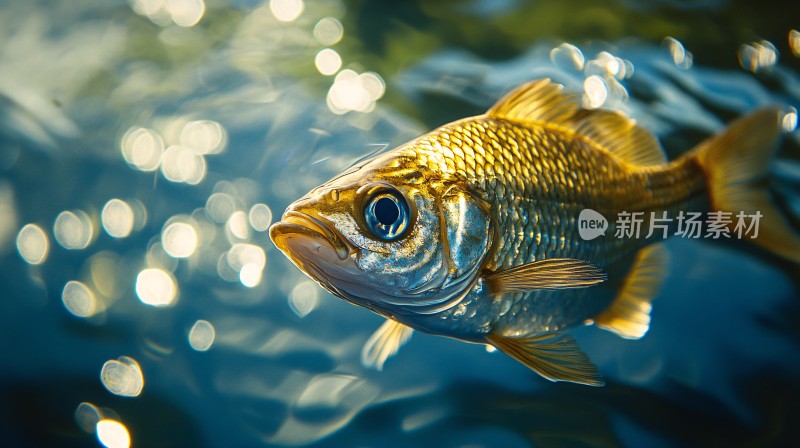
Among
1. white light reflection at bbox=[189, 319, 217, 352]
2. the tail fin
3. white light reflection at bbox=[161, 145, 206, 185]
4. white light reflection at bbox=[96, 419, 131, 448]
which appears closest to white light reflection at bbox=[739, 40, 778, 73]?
the tail fin

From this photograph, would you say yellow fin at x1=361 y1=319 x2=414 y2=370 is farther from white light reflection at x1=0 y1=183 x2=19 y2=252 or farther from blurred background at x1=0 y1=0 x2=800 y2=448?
white light reflection at x1=0 y1=183 x2=19 y2=252

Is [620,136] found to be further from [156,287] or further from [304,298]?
[156,287]

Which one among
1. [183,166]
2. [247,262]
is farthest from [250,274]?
[183,166]

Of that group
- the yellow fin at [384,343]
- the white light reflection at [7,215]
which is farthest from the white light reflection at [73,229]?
the yellow fin at [384,343]

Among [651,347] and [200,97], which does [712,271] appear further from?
[200,97]

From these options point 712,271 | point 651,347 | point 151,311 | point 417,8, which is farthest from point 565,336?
point 417,8

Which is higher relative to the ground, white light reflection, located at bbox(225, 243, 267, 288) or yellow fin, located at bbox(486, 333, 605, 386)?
white light reflection, located at bbox(225, 243, 267, 288)
